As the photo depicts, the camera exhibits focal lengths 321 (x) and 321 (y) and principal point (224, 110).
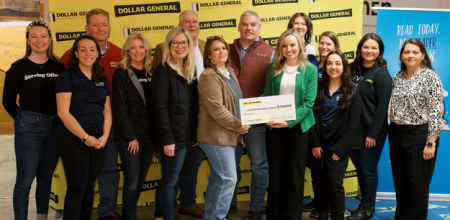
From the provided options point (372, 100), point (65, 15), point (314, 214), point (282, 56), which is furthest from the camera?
point (65, 15)

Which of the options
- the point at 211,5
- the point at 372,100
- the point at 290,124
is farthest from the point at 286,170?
the point at 211,5

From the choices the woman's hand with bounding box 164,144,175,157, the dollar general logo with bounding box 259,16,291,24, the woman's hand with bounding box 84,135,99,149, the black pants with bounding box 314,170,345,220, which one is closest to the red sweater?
the woman's hand with bounding box 84,135,99,149

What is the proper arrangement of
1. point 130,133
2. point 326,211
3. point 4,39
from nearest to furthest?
1. point 130,133
2. point 326,211
3. point 4,39

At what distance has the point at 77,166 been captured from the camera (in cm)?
226

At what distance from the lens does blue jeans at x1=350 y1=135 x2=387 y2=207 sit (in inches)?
119

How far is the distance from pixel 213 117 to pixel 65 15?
83.3 inches

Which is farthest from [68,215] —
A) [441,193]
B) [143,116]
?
[441,193]

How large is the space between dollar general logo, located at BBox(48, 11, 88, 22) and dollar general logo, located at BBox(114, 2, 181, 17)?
352 mm

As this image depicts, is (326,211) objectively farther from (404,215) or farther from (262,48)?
(262,48)

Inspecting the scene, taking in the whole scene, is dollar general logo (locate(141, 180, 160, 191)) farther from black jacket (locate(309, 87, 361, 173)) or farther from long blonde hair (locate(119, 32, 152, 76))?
Result: black jacket (locate(309, 87, 361, 173))

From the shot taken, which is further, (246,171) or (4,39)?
(4,39)

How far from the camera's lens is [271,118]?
250cm

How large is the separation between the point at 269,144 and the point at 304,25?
1246 mm

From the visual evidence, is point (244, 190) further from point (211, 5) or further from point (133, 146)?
point (211, 5)
